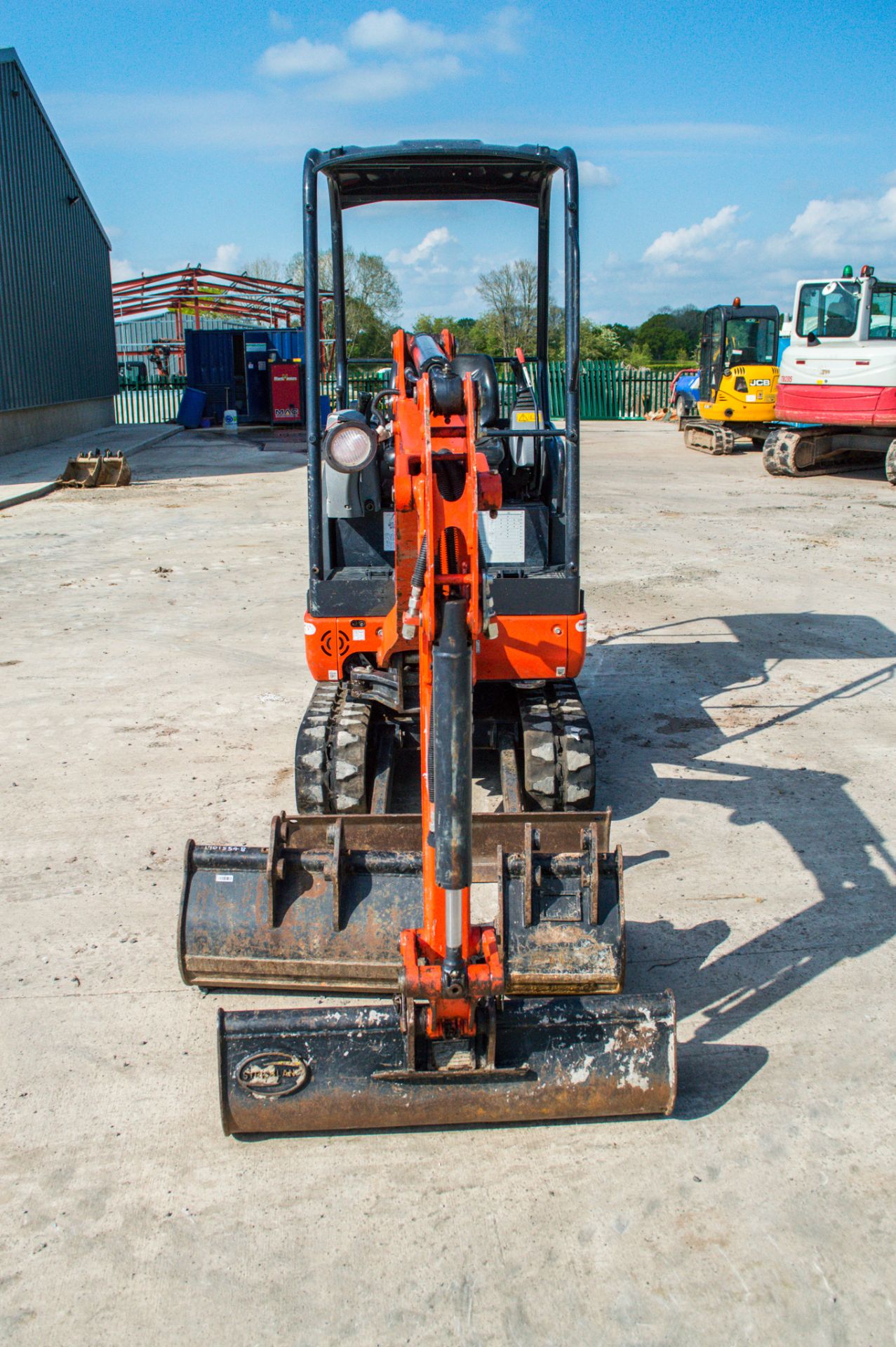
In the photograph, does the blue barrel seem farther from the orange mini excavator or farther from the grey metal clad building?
the orange mini excavator

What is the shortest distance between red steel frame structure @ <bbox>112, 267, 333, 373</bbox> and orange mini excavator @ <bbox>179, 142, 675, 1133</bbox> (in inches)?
1215

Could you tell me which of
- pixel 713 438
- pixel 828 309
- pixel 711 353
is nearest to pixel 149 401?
pixel 711 353

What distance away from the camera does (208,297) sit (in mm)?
36656

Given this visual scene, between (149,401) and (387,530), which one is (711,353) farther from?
(387,530)

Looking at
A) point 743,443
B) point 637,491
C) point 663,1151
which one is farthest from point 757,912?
point 743,443

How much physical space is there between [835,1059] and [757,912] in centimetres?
95

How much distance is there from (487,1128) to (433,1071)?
0.28 meters

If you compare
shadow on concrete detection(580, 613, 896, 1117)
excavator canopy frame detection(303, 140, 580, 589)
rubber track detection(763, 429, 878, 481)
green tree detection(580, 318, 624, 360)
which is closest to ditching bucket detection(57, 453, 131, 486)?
rubber track detection(763, 429, 878, 481)

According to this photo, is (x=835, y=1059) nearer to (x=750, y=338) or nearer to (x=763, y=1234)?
(x=763, y=1234)

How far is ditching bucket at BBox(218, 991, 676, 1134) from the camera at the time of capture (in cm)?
315

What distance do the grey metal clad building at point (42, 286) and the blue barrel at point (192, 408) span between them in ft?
7.00

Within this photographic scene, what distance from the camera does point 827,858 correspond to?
4.99 m

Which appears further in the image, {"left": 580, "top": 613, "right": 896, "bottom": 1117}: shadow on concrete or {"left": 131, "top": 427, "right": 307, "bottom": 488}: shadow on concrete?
{"left": 131, "top": 427, "right": 307, "bottom": 488}: shadow on concrete

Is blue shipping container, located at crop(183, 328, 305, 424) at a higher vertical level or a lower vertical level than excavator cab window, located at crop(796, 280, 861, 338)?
lower
